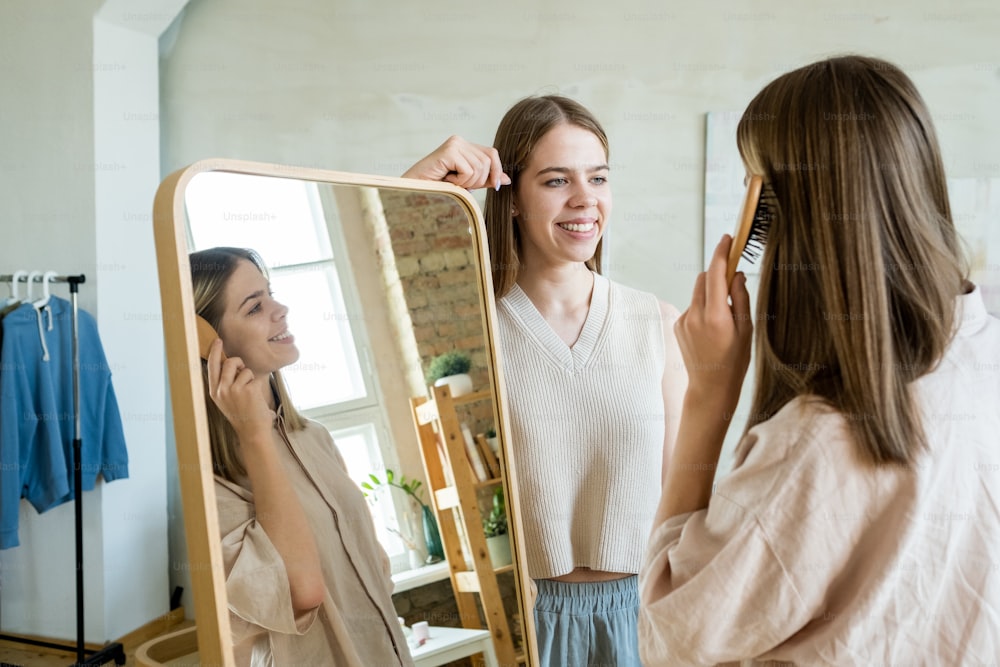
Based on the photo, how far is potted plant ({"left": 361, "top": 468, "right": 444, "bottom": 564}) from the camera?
116cm

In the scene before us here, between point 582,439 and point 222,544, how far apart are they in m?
0.75

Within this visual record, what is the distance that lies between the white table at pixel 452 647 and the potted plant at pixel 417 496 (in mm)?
105

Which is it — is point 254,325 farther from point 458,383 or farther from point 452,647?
point 452,647

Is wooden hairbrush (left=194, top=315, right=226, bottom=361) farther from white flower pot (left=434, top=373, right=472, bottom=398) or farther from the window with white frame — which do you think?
white flower pot (left=434, top=373, right=472, bottom=398)

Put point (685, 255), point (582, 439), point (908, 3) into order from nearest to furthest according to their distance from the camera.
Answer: point (582, 439), point (908, 3), point (685, 255)

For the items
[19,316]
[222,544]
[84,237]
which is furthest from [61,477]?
[222,544]

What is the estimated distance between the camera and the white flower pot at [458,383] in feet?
4.48

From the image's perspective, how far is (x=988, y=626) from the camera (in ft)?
2.96

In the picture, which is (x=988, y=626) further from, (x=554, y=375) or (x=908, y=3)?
(x=908, y=3)

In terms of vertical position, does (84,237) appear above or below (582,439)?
above

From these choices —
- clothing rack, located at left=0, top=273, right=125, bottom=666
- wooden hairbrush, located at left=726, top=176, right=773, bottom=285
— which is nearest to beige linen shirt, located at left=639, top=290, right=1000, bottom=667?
wooden hairbrush, located at left=726, top=176, right=773, bottom=285

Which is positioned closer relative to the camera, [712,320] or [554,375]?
[712,320]

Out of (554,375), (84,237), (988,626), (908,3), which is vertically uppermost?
(908,3)

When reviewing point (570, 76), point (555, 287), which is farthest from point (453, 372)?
point (570, 76)
